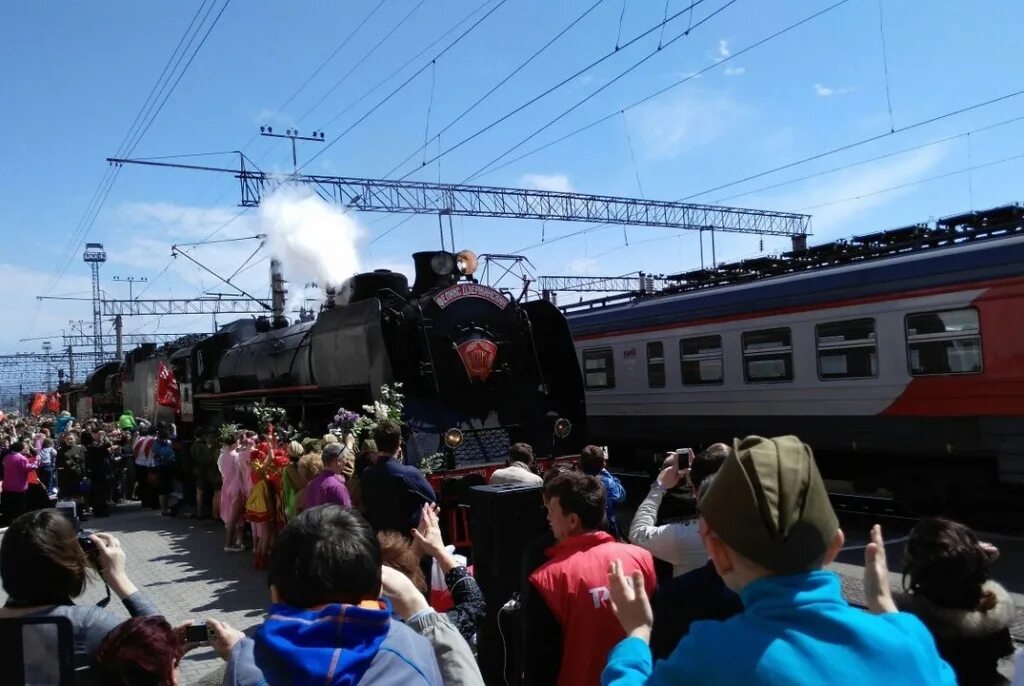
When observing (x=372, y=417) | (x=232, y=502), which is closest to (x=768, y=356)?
(x=372, y=417)

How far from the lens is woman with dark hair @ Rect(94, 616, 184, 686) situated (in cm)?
216

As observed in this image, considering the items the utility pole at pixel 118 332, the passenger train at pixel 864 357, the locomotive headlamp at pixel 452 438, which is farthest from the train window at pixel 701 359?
the utility pole at pixel 118 332

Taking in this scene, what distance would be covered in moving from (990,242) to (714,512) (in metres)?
8.88

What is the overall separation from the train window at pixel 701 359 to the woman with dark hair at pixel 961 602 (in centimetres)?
916

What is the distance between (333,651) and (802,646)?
39.3 inches

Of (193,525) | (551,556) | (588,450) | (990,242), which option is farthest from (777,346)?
(193,525)

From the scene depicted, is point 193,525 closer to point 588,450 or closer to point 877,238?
point 588,450

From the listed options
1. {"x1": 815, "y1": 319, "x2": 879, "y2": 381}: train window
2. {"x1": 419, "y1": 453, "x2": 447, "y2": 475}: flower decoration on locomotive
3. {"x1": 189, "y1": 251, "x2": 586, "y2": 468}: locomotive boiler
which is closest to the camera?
{"x1": 419, "y1": 453, "x2": 447, "y2": 475}: flower decoration on locomotive

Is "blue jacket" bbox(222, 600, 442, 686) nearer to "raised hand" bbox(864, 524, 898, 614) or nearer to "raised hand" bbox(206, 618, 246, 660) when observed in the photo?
"raised hand" bbox(206, 618, 246, 660)

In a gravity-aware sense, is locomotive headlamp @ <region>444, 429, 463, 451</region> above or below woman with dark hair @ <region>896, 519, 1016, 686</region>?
above

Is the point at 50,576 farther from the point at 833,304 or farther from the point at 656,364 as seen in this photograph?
the point at 656,364

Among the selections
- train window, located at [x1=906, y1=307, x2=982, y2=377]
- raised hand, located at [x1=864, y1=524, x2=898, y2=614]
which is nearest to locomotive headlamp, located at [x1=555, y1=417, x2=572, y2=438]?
train window, located at [x1=906, y1=307, x2=982, y2=377]

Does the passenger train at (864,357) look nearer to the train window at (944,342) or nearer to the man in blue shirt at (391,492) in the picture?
the train window at (944,342)

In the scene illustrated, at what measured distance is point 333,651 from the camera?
177 cm
